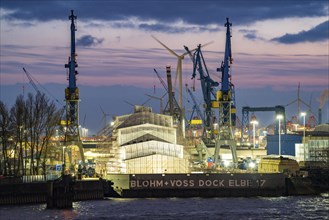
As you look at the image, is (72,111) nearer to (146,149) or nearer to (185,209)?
(146,149)

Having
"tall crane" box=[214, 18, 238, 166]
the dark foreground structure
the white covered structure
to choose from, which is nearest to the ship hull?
the dark foreground structure

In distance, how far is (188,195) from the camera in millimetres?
113312

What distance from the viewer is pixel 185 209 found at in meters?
94.7

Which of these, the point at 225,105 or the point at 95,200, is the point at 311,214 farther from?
the point at 225,105

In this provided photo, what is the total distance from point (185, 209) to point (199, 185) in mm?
19204

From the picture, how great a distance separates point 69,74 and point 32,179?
4568 centimetres

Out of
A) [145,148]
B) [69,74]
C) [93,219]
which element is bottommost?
[93,219]

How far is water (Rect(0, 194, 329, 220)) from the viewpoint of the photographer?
8725 centimetres

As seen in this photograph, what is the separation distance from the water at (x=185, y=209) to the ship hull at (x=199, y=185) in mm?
3529

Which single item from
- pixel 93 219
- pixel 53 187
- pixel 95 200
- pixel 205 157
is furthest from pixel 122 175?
pixel 205 157

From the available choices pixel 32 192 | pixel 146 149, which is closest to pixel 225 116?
pixel 146 149

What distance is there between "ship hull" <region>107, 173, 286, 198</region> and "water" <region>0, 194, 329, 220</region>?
3529 mm

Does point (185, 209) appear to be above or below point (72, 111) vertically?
below

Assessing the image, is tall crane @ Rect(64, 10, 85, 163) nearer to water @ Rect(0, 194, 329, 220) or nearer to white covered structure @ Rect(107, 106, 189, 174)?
white covered structure @ Rect(107, 106, 189, 174)
